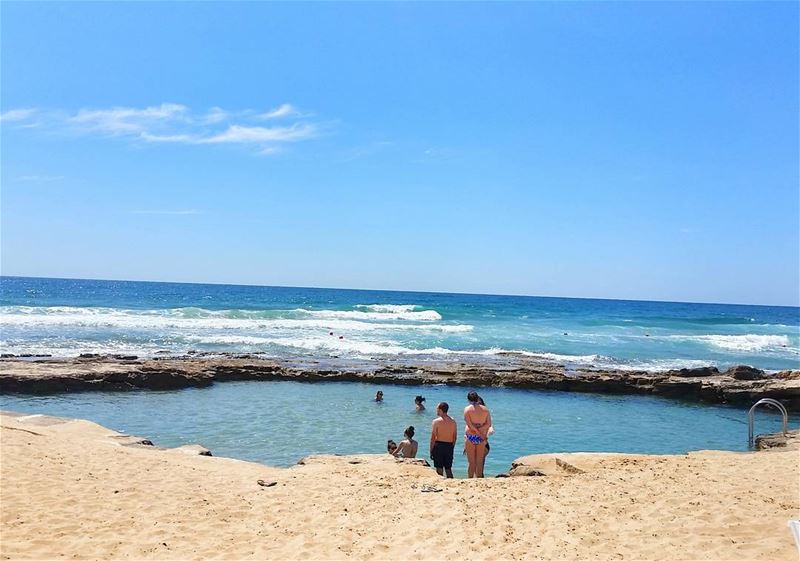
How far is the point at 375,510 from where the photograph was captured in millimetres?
6777

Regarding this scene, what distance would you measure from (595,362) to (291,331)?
18.6m

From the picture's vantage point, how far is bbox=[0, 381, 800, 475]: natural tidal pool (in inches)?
464

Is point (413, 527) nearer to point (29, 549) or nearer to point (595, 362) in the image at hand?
point (29, 549)

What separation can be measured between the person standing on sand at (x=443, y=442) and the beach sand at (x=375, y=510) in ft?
1.14

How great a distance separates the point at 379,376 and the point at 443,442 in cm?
1081

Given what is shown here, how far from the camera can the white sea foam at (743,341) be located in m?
38.0

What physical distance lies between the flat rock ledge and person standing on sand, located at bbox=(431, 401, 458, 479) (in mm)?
10221

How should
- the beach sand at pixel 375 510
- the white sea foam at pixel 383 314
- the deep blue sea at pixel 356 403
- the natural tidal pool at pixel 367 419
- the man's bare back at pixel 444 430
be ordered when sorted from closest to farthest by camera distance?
the beach sand at pixel 375 510 < the man's bare back at pixel 444 430 < the natural tidal pool at pixel 367 419 < the deep blue sea at pixel 356 403 < the white sea foam at pixel 383 314

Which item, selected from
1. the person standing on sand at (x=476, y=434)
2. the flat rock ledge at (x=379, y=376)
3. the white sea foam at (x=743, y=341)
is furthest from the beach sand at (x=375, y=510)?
the white sea foam at (x=743, y=341)

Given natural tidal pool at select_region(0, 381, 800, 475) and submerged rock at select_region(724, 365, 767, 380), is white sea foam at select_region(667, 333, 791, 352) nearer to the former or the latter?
submerged rock at select_region(724, 365, 767, 380)

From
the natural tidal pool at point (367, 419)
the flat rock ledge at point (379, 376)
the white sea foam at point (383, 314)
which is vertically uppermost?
the white sea foam at point (383, 314)

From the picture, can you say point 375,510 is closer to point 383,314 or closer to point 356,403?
point 356,403

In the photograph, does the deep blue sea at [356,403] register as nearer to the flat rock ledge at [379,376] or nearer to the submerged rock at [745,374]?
the flat rock ledge at [379,376]

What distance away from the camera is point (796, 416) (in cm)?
1633
